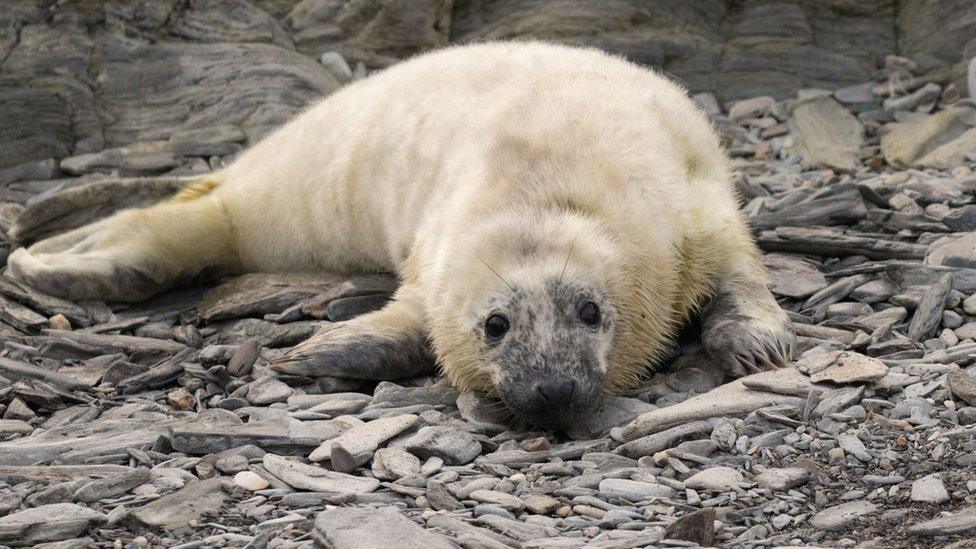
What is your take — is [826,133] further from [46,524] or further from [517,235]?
[46,524]

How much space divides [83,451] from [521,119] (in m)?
1.98

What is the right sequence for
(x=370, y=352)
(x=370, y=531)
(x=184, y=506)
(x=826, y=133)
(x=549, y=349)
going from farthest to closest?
(x=826, y=133)
(x=370, y=352)
(x=549, y=349)
(x=184, y=506)
(x=370, y=531)

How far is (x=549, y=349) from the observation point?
3.84 metres

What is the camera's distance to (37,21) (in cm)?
733

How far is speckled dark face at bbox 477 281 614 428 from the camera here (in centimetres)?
378

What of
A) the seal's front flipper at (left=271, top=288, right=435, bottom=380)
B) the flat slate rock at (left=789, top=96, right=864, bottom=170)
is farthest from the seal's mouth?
the flat slate rock at (left=789, top=96, right=864, bottom=170)

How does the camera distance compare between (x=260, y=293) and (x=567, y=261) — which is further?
(x=260, y=293)

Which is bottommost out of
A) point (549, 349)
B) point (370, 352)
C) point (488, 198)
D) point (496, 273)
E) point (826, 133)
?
point (826, 133)

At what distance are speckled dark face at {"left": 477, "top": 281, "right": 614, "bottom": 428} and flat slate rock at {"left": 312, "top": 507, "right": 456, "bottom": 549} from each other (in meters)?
0.93

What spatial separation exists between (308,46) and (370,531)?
5650mm

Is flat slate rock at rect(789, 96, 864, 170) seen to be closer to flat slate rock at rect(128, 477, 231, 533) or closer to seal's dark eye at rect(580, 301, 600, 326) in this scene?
seal's dark eye at rect(580, 301, 600, 326)

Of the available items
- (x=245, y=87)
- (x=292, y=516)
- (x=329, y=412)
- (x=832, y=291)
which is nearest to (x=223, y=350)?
(x=329, y=412)

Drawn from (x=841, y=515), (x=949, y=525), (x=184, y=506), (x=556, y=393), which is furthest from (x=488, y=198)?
(x=949, y=525)

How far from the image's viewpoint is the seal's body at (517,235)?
3957 mm
